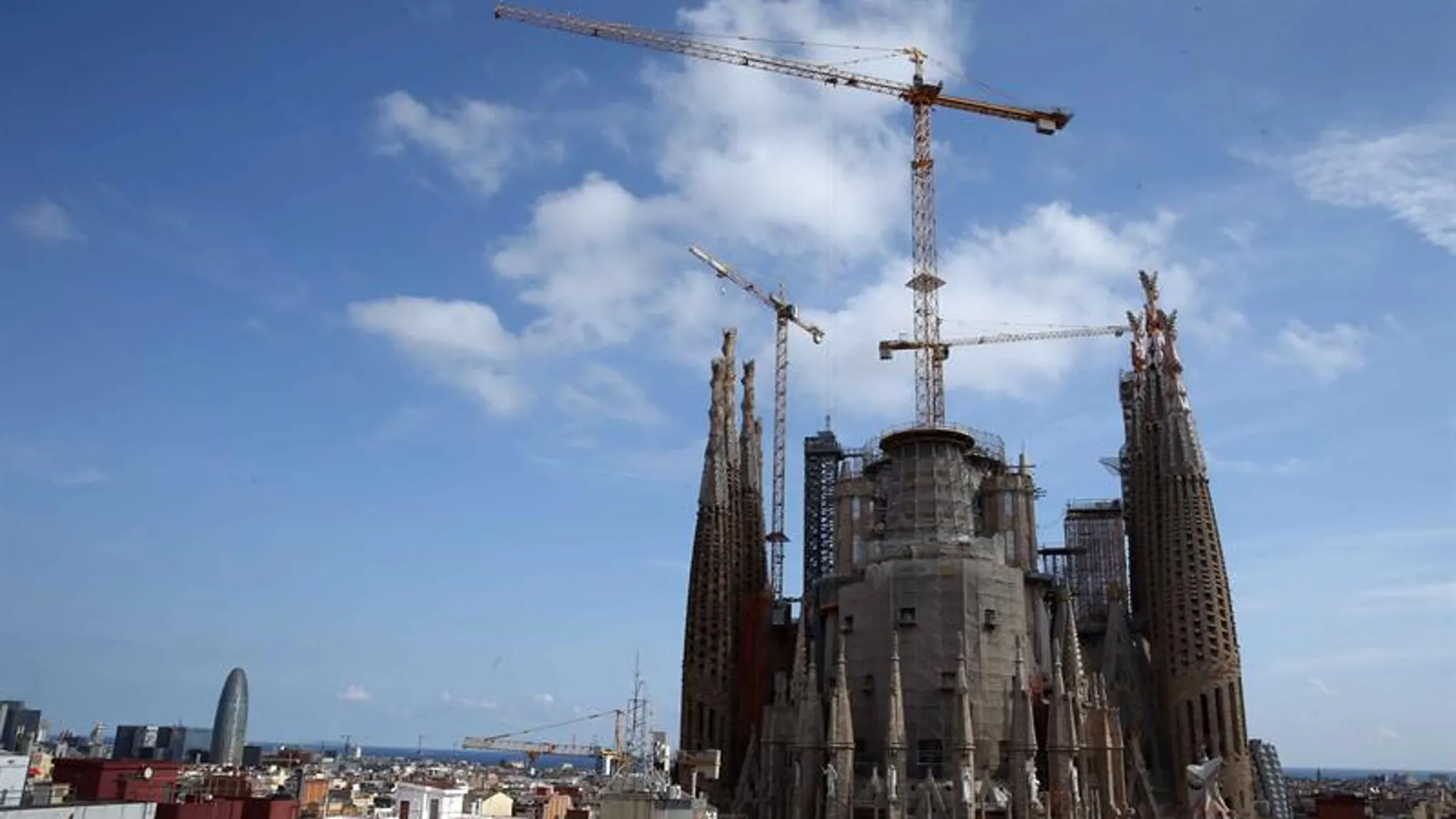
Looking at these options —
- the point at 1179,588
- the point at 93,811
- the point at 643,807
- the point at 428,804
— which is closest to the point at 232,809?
the point at 93,811

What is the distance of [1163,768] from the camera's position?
88688mm

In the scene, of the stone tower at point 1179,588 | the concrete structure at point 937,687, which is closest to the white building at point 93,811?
the concrete structure at point 937,687

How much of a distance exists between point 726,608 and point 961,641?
24.7 metres

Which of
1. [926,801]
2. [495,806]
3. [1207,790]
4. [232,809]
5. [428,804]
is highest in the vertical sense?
[1207,790]

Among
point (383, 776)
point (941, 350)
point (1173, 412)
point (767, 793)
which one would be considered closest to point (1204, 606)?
point (1173, 412)

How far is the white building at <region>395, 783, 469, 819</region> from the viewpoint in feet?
Answer: 214

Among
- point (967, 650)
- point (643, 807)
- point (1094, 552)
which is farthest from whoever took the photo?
point (1094, 552)

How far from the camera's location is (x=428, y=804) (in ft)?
216

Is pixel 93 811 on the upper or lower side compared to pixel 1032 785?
lower

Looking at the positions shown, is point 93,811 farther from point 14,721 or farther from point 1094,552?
point 1094,552

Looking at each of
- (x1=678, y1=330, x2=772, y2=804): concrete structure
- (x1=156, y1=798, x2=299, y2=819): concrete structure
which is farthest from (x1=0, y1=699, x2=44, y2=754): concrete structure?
(x1=678, y1=330, x2=772, y2=804): concrete structure

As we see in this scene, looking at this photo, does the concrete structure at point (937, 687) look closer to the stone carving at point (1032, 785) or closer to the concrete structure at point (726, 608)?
the stone carving at point (1032, 785)

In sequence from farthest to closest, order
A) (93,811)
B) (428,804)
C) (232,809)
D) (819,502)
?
1. (819,502)
2. (428,804)
3. (232,809)
4. (93,811)

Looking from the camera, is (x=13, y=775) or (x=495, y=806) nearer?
(x=13, y=775)
